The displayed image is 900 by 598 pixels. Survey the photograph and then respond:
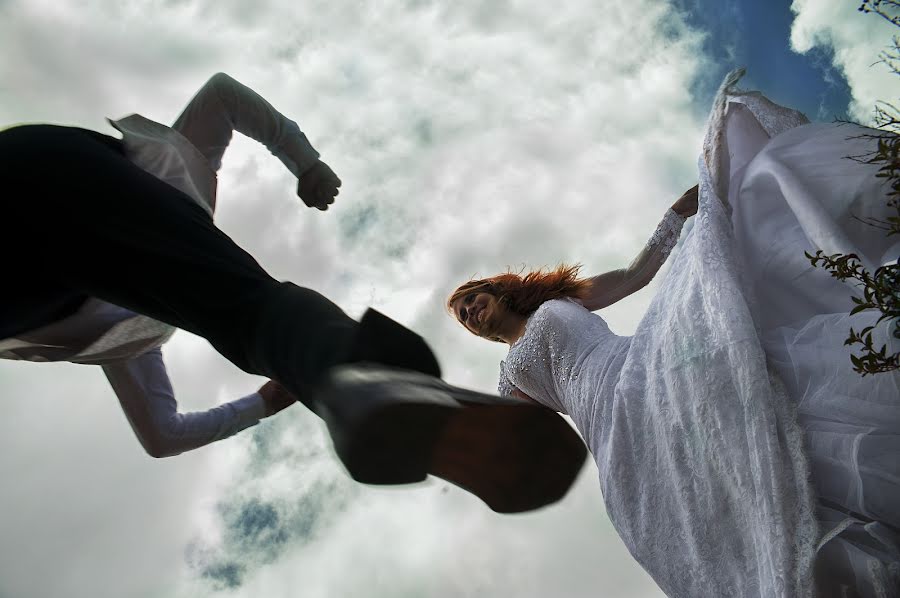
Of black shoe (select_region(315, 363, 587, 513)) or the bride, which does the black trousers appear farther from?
the bride

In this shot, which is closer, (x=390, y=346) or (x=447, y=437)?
(x=447, y=437)

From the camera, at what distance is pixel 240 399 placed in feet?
8.93

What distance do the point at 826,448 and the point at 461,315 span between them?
1696 mm

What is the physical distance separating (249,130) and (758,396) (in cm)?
155

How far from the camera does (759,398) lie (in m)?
1.50

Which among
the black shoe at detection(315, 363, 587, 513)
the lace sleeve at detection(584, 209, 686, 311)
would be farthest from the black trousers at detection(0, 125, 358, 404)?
the lace sleeve at detection(584, 209, 686, 311)

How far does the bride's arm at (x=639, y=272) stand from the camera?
8.89 feet

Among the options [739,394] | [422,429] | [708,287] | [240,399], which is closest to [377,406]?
[422,429]

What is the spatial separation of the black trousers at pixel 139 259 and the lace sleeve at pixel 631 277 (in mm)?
1759

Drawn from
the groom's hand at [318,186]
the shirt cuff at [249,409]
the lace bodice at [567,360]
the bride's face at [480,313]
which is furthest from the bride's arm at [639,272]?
the shirt cuff at [249,409]

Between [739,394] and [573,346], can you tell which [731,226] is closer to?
[739,394]

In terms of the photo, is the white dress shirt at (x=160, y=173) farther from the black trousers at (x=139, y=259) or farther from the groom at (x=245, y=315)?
the black trousers at (x=139, y=259)

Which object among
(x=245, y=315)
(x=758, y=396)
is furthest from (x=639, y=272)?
(x=245, y=315)

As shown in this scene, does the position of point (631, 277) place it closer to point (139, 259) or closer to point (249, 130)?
point (249, 130)
